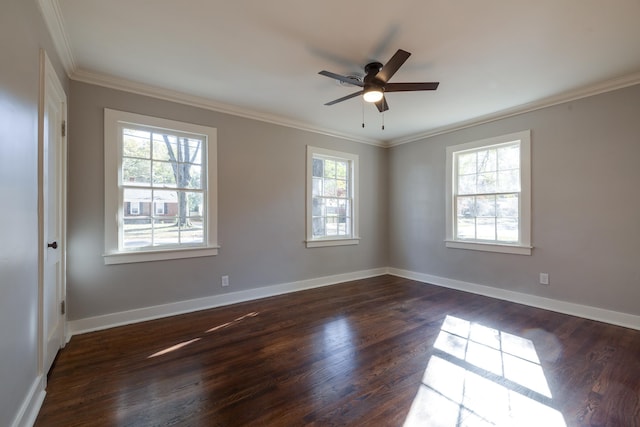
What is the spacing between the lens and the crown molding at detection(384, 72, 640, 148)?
3.00 m

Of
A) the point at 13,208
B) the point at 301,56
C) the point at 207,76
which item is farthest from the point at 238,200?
the point at 13,208

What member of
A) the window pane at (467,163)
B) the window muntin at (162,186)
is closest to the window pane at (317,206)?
the window muntin at (162,186)

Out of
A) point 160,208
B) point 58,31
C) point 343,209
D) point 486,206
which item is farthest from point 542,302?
point 58,31

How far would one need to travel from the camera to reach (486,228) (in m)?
4.22

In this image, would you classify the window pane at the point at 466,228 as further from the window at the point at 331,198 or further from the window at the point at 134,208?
the window at the point at 134,208

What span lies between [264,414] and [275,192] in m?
2.90

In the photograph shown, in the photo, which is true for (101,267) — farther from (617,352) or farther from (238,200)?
(617,352)

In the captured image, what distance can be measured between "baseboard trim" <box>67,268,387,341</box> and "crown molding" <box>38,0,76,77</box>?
2.42 meters

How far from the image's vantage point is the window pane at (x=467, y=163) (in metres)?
4.39

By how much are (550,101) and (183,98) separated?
4343mm

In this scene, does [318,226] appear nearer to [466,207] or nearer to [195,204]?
[195,204]

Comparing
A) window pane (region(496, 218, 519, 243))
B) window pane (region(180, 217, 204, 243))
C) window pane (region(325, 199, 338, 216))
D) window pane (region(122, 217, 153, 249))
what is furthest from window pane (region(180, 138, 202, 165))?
window pane (region(496, 218, 519, 243))

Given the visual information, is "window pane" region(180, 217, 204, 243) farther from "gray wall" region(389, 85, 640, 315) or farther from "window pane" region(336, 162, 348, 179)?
"gray wall" region(389, 85, 640, 315)

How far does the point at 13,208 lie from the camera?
4.74 ft
